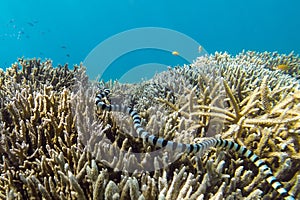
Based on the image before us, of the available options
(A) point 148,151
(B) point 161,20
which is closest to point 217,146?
(A) point 148,151

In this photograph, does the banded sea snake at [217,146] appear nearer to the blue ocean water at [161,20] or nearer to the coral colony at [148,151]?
the coral colony at [148,151]

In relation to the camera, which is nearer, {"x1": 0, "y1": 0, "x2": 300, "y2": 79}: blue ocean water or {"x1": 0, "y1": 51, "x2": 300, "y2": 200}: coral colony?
{"x1": 0, "y1": 51, "x2": 300, "y2": 200}: coral colony

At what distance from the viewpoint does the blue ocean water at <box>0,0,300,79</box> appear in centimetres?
7893

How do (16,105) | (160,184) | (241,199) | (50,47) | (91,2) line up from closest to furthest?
(160,184) < (241,199) < (16,105) < (50,47) < (91,2)

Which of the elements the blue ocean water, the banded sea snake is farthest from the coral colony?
the blue ocean water

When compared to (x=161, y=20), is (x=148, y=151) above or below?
below

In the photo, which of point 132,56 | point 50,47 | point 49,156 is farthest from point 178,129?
point 50,47

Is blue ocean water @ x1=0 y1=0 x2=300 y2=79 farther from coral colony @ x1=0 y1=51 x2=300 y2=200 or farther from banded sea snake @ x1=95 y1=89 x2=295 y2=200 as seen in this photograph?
banded sea snake @ x1=95 y1=89 x2=295 y2=200

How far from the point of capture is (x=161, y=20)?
8181cm

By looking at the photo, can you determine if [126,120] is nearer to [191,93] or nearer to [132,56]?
[191,93]

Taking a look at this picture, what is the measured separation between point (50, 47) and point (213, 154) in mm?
78200

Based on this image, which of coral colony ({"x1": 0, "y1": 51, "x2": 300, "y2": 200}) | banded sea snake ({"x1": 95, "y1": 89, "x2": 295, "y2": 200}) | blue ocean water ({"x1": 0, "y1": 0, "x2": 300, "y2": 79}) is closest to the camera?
coral colony ({"x1": 0, "y1": 51, "x2": 300, "y2": 200})

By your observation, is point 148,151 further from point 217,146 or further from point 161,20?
point 161,20

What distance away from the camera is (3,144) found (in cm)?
243
